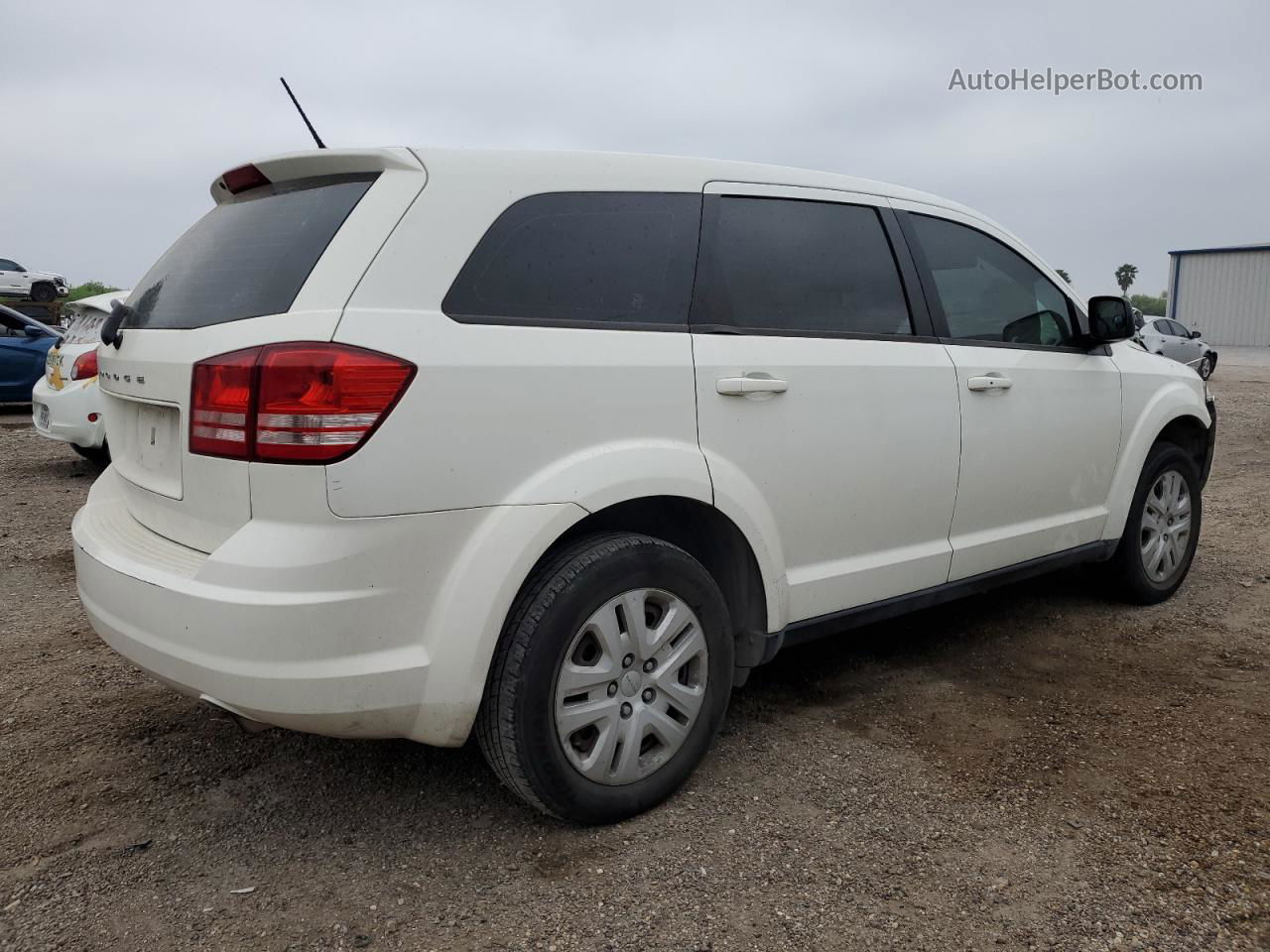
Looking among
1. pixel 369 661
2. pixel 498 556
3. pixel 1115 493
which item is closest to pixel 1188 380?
pixel 1115 493

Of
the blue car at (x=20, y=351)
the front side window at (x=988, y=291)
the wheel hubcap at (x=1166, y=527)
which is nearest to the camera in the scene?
the front side window at (x=988, y=291)

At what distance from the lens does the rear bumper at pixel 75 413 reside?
317 inches

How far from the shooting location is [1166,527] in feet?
15.6

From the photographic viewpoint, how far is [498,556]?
2369 mm

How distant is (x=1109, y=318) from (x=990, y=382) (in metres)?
0.87

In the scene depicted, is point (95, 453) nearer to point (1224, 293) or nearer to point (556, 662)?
point (556, 662)

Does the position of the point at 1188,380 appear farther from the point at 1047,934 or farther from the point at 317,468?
the point at 317,468

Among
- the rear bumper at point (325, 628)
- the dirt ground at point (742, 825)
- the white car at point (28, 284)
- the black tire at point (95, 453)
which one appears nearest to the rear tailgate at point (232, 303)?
the rear bumper at point (325, 628)

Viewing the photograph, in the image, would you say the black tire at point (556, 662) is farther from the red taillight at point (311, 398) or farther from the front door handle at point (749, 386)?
the red taillight at point (311, 398)

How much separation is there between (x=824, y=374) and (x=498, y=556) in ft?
4.08

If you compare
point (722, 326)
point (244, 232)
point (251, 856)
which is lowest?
point (251, 856)

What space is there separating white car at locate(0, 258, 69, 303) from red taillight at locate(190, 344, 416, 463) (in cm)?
3162

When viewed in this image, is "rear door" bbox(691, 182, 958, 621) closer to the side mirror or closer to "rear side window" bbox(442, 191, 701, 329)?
"rear side window" bbox(442, 191, 701, 329)

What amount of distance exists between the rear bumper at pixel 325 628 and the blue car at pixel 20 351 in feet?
38.6
